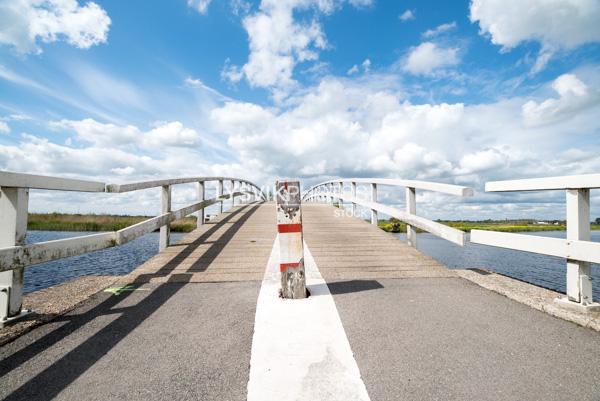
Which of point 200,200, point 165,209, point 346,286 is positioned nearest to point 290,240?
point 346,286

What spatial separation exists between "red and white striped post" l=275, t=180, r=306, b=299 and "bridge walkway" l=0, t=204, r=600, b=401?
1.35ft

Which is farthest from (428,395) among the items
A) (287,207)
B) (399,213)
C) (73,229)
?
(73,229)

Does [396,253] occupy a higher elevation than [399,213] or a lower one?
lower

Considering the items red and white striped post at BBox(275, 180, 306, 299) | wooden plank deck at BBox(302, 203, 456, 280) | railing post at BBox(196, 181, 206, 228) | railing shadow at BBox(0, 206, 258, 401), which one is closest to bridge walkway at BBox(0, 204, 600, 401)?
railing shadow at BBox(0, 206, 258, 401)

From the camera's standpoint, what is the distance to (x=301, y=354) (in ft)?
7.21

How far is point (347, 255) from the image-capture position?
5.12m

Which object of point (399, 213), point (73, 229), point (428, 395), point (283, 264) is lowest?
point (73, 229)

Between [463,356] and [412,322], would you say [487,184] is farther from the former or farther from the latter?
[463,356]

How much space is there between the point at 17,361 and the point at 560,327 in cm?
423

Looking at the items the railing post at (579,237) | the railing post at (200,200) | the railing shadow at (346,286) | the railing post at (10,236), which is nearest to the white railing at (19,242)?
the railing post at (10,236)

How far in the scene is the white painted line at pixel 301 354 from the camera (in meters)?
1.81

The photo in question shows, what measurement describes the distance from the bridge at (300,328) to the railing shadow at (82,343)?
0.04 feet

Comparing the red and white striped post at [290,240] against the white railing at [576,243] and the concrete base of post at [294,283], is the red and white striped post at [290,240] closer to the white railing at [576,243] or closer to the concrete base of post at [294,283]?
the concrete base of post at [294,283]

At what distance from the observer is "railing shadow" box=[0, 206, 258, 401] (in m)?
1.85
